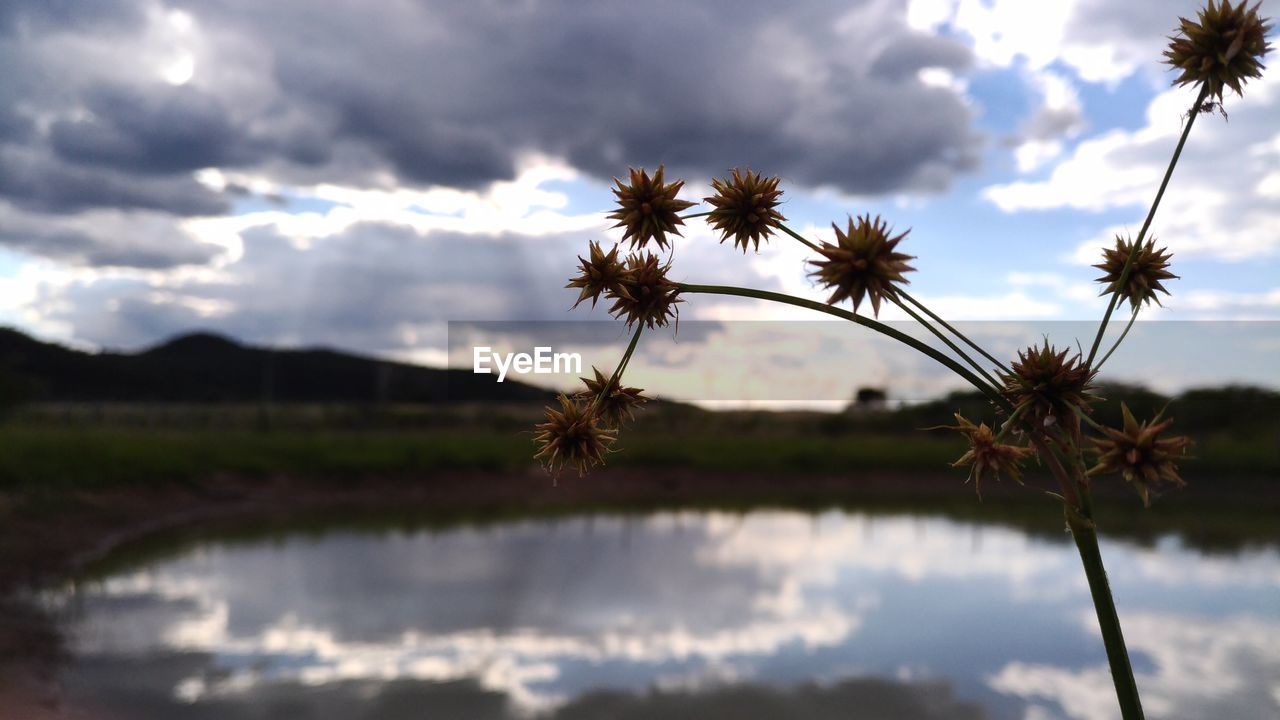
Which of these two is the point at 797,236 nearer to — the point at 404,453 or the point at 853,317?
the point at 853,317

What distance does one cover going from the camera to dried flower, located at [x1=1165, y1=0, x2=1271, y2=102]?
1.06 metres

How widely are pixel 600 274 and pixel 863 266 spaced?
1.15ft

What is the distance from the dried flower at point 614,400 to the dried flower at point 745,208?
0.25 meters

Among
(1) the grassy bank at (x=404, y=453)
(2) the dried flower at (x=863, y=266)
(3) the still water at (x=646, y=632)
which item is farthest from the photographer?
(1) the grassy bank at (x=404, y=453)

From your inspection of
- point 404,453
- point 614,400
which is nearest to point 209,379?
point 404,453

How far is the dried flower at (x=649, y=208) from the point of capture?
1.00 m

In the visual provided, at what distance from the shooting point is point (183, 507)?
14.7 meters

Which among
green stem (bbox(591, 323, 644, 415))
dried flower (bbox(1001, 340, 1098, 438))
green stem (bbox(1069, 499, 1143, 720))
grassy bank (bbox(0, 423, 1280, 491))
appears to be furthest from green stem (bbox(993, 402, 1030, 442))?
grassy bank (bbox(0, 423, 1280, 491))

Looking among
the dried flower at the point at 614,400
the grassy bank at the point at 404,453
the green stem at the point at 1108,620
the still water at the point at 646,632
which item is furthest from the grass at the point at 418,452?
the green stem at the point at 1108,620

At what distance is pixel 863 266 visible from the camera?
0.80 meters

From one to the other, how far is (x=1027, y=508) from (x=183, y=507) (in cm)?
1845

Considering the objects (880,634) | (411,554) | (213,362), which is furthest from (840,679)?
(213,362)

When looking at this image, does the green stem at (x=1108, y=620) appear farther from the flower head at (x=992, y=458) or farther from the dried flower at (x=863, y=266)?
the dried flower at (x=863, y=266)

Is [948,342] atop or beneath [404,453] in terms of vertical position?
atop
